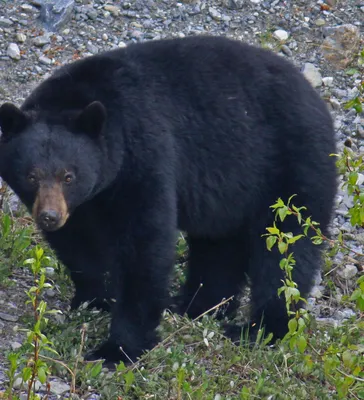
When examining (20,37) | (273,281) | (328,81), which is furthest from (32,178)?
(328,81)

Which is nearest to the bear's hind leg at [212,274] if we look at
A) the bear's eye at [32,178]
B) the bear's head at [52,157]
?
the bear's head at [52,157]

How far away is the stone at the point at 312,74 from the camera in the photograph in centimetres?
941

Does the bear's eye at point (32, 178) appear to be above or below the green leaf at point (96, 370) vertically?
above

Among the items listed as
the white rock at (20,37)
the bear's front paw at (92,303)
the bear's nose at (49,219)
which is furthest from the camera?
the white rock at (20,37)

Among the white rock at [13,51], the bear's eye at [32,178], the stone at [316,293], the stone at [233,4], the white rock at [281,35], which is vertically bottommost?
the stone at [316,293]

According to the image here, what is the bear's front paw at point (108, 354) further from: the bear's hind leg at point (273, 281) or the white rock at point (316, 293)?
the white rock at point (316, 293)

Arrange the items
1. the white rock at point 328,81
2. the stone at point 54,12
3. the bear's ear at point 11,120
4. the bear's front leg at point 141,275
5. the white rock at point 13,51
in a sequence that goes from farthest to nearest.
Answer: the white rock at point 328,81, the stone at point 54,12, the white rock at point 13,51, the bear's front leg at point 141,275, the bear's ear at point 11,120

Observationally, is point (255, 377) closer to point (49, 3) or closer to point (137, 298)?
point (137, 298)

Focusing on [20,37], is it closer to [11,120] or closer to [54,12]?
[54,12]

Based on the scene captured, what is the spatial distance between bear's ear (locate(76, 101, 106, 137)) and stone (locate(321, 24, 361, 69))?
485 cm

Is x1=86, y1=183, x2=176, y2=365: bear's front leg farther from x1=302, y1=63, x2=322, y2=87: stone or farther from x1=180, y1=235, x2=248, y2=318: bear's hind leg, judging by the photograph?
x1=302, y1=63, x2=322, y2=87: stone

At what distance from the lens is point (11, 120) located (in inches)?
213

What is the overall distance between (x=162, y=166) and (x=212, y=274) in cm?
136

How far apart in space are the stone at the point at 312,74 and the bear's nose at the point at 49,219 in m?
4.76
